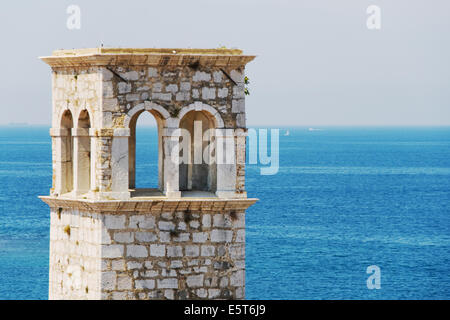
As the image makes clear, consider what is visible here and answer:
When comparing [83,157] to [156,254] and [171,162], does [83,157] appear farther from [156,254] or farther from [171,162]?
[156,254]

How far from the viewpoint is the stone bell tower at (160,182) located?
22250 millimetres

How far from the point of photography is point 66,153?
24.0 meters

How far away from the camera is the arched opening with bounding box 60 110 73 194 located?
23.8 m

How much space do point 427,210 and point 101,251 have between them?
84.9 m

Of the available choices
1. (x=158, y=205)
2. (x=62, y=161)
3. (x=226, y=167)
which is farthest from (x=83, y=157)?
(x=226, y=167)

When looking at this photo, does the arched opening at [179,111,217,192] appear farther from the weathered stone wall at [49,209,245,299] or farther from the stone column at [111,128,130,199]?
the stone column at [111,128,130,199]

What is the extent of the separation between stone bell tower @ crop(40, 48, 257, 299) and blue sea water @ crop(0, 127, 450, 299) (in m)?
37.6

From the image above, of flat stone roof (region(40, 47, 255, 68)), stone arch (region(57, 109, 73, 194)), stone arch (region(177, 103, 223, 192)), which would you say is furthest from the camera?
stone arch (region(57, 109, 73, 194))

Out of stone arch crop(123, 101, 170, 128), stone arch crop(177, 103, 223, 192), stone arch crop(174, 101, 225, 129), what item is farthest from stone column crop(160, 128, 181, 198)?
stone arch crop(177, 103, 223, 192)

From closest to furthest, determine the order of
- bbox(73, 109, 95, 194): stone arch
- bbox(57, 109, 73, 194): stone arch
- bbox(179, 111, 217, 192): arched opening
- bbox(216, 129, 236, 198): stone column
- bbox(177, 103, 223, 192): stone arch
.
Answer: bbox(216, 129, 236, 198): stone column → bbox(73, 109, 95, 194): stone arch → bbox(177, 103, 223, 192): stone arch → bbox(179, 111, 217, 192): arched opening → bbox(57, 109, 73, 194): stone arch

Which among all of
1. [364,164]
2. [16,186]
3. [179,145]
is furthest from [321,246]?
[364,164]

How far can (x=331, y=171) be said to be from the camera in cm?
14788

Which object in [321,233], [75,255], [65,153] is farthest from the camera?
[321,233]

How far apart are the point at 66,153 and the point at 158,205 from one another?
8.93 ft
